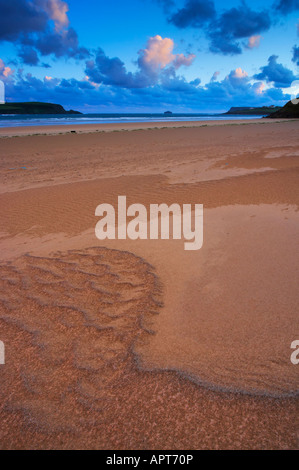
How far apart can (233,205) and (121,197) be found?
202cm

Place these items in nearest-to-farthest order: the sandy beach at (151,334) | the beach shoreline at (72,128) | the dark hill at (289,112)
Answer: the sandy beach at (151,334) → the beach shoreline at (72,128) → the dark hill at (289,112)

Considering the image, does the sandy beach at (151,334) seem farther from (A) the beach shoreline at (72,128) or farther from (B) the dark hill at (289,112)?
Result: (B) the dark hill at (289,112)

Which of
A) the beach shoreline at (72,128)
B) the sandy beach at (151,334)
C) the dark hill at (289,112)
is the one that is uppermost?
the dark hill at (289,112)

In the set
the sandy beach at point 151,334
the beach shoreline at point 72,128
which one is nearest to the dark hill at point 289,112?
the beach shoreline at point 72,128

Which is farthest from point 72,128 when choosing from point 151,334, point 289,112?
point 289,112

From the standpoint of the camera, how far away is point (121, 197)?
518cm

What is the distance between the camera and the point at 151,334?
1.96 m

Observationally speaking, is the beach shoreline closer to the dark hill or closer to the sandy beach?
the dark hill

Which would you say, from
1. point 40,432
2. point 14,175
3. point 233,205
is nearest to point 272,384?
point 40,432

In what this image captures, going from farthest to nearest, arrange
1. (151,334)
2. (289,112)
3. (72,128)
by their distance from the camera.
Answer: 1. (289,112)
2. (72,128)
3. (151,334)

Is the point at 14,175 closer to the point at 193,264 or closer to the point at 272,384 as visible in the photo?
the point at 193,264

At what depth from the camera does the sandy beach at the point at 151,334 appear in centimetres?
138

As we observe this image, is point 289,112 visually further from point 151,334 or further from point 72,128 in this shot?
point 151,334
